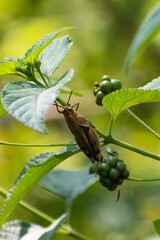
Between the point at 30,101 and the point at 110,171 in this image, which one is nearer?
the point at 30,101

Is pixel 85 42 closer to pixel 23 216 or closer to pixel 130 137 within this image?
pixel 130 137

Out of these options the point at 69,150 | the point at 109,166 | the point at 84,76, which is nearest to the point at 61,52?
the point at 69,150

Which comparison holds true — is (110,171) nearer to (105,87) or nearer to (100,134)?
(100,134)

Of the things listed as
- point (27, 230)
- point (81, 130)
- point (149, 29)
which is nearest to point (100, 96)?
point (81, 130)

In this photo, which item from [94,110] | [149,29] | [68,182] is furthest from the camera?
[94,110]

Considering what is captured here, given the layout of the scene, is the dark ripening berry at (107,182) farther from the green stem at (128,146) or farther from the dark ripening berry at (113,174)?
the green stem at (128,146)

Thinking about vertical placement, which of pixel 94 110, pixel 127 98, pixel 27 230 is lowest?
pixel 27 230
